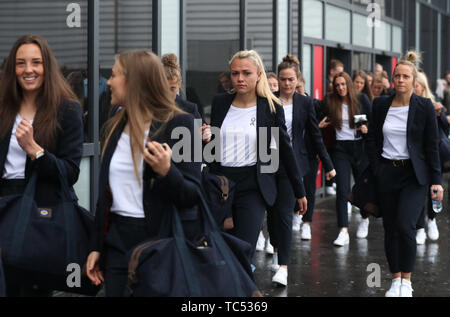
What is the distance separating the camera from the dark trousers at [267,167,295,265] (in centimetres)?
780

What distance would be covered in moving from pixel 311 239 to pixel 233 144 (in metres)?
4.43

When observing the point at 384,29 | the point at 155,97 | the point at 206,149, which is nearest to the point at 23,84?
the point at 155,97

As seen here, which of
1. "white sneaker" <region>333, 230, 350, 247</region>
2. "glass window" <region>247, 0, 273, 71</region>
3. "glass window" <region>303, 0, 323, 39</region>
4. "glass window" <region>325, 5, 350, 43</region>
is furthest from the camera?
"glass window" <region>325, 5, 350, 43</region>

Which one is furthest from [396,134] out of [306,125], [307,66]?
[307,66]

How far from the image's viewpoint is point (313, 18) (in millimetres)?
15969

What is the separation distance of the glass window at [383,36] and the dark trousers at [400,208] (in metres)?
14.1

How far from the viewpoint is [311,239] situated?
34.9ft

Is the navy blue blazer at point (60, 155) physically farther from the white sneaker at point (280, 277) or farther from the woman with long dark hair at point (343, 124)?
the woman with long dark hair at point (343, 124)

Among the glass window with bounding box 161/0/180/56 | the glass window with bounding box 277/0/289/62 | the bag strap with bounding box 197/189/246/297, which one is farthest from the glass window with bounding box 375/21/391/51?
the bag strap with bounding box 197/189/246/297

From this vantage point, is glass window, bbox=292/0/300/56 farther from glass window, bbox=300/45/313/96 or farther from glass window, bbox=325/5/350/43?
glass window, bbox=325/5/350/43

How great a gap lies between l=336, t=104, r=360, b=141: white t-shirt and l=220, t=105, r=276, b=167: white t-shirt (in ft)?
14.7

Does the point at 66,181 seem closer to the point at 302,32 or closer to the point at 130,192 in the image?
the point at 130,192

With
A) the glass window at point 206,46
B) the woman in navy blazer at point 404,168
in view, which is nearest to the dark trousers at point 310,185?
the glass window at point 206,46

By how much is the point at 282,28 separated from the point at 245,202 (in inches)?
343
